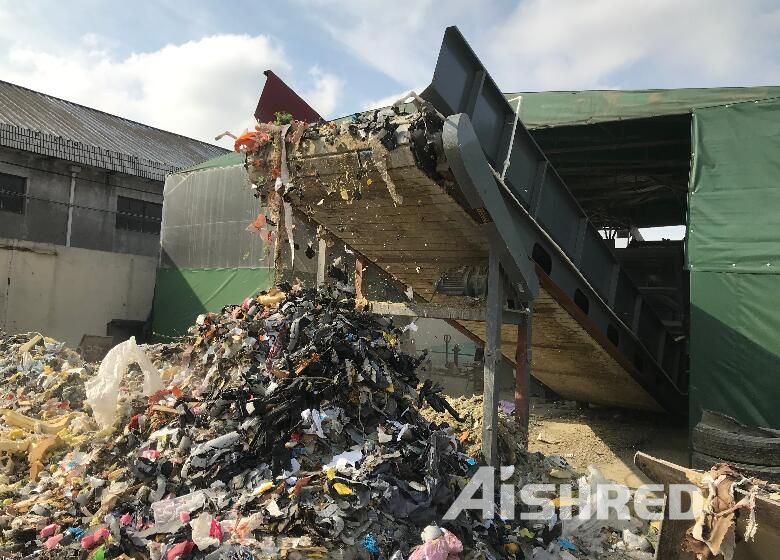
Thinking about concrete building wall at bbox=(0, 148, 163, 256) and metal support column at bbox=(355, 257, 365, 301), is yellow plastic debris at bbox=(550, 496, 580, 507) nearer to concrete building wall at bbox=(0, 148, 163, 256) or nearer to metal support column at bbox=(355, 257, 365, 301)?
metal support column at bbox=(355, 257, 365, 301)

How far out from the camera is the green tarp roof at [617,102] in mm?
6895

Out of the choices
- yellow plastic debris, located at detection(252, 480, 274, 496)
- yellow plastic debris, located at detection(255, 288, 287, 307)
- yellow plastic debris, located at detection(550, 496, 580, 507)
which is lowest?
yellow plastic debris, located at detection(550, 496, 580, 507)

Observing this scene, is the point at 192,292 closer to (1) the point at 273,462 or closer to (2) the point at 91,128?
(2) the point at 91,128

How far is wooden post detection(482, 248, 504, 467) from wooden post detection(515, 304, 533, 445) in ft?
1.82

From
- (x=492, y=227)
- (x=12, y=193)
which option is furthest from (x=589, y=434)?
(x=12, y=193)


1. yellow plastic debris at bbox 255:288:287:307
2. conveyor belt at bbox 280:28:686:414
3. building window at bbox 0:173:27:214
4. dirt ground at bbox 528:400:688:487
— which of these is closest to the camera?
conveyor belt at bbox 280:28:686:414

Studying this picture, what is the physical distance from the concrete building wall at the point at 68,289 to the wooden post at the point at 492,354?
12.4m

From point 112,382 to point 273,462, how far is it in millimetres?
2104

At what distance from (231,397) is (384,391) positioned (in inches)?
49.8

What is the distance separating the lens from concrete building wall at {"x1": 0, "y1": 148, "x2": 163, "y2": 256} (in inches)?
591

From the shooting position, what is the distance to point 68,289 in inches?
540

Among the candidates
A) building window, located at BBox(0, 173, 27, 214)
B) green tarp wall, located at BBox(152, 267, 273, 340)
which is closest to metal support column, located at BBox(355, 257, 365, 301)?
green tarp wall, located at BBox(152, 267, 273, 340)

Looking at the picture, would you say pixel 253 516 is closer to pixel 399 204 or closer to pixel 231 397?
pixel 231 397

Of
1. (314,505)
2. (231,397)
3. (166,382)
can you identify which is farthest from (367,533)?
(166,382)
